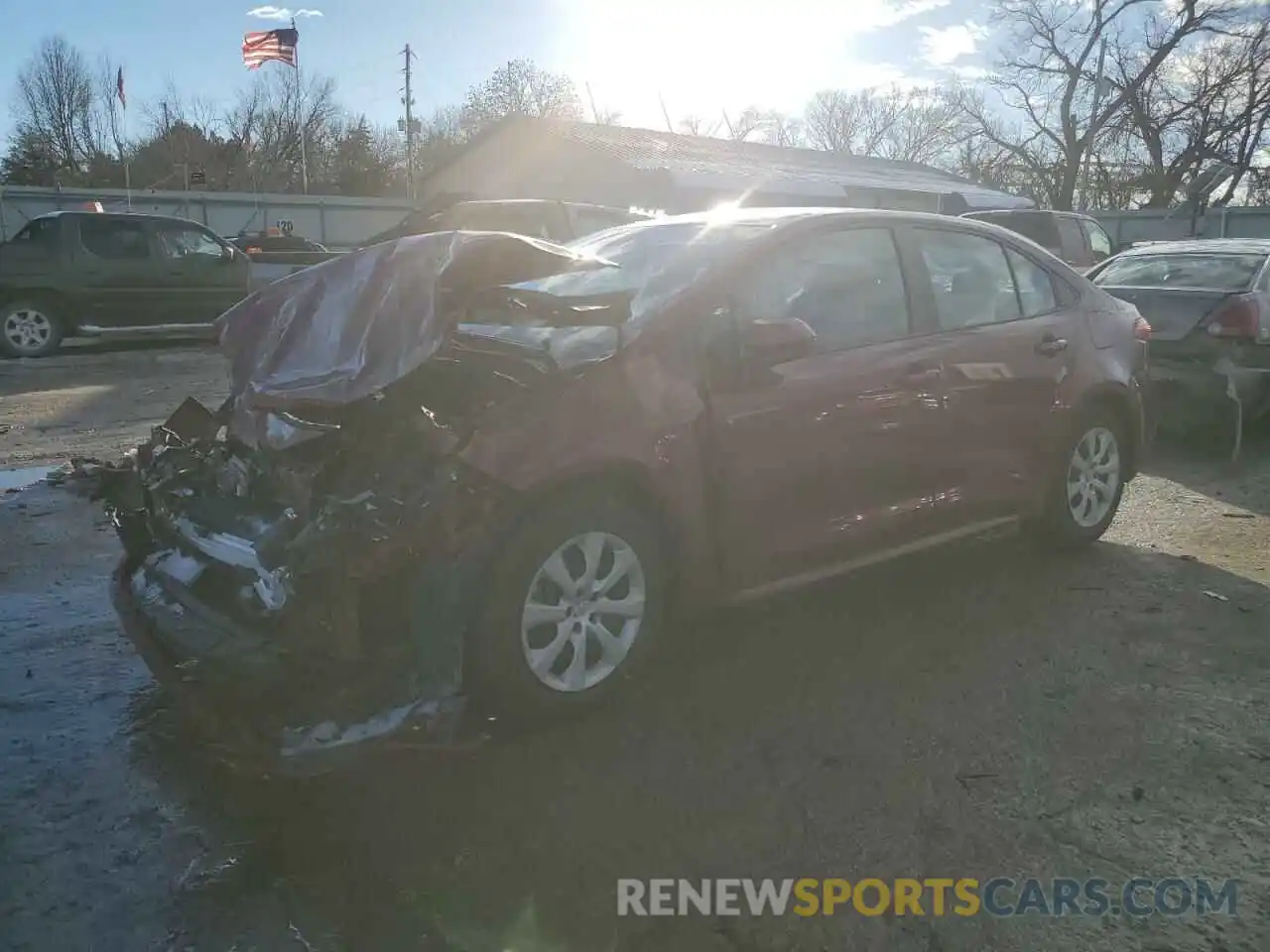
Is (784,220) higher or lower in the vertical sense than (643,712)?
higher

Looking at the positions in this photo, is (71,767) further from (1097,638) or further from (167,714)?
(1097,638)

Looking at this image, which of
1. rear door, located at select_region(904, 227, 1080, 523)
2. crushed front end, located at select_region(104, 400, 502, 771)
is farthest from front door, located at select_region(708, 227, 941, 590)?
crushed front end, located at select_region(104, 400, 502, 771)

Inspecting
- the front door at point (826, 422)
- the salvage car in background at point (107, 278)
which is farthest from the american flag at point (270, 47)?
the front door at point (826, 422)

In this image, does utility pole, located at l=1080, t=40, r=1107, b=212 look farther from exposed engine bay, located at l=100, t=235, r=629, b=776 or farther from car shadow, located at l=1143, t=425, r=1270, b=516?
exposed engine bay, located at l=100, t=235, r=629, b=776

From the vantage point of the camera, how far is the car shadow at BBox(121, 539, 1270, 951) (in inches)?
99.6

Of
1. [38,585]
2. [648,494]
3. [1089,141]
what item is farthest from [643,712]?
[1089,141]

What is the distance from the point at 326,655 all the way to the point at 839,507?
78.1 inches

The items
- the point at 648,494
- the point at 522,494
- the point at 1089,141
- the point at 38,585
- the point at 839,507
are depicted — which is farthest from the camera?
the point at 1089,141

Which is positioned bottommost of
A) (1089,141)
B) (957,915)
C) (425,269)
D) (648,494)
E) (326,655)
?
(957,915)

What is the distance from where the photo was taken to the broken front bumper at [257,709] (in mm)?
2668

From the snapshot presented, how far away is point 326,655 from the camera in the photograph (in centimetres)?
278

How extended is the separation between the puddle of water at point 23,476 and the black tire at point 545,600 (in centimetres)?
485

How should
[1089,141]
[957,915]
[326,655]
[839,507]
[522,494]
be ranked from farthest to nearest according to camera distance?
1. [1089,141]
2. [839,507]
3. [522,494]
4. [326,655]
5. [957,915]

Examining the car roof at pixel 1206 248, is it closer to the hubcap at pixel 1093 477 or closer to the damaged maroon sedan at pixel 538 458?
the hubcap at pixel 1093 477
